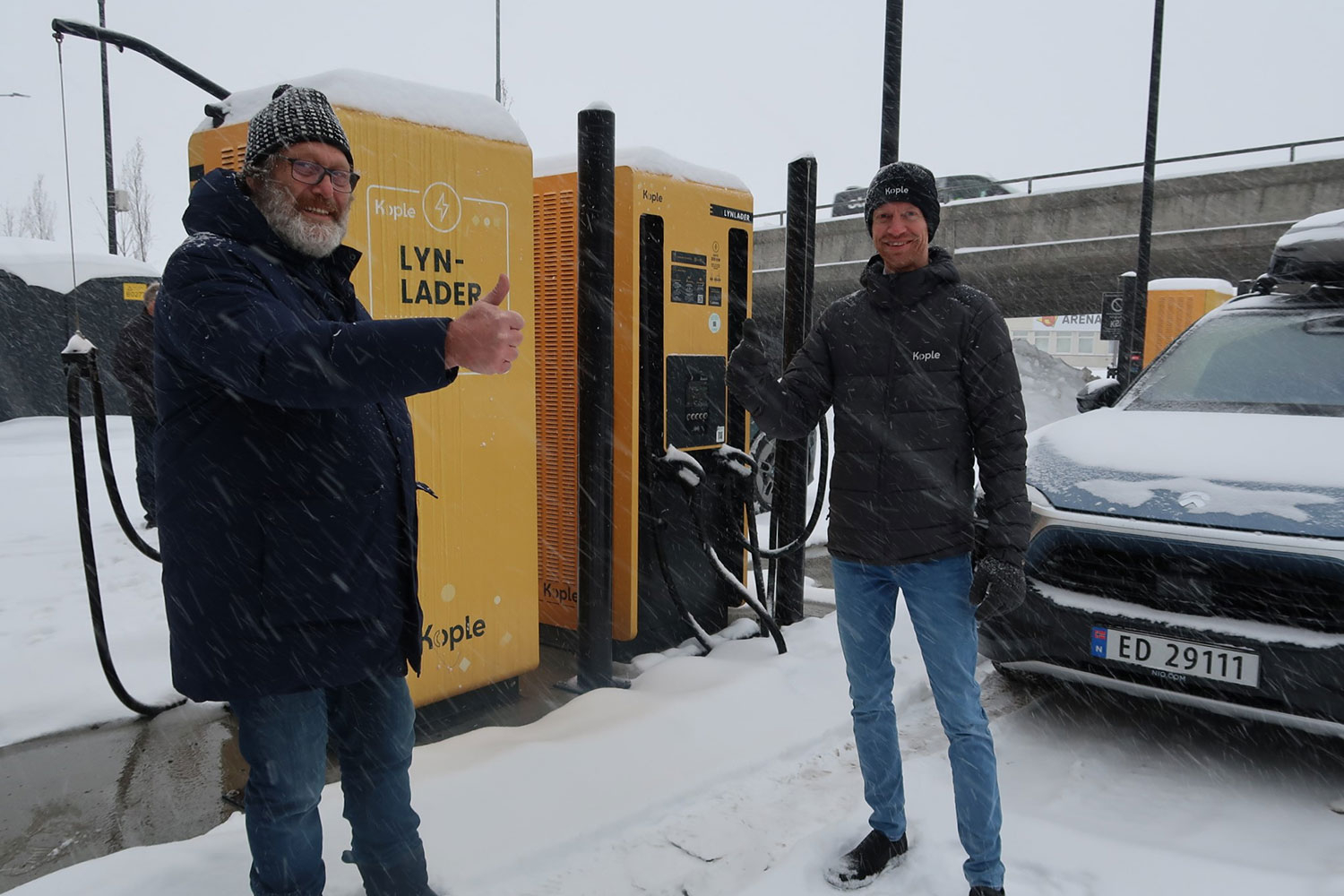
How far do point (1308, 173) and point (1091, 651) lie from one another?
18.6 meters

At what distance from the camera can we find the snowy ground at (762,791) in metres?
2.58

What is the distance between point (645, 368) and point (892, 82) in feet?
7.79

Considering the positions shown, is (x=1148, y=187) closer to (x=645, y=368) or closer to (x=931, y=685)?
(x=645, y=368)

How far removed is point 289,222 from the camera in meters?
A: 1.95

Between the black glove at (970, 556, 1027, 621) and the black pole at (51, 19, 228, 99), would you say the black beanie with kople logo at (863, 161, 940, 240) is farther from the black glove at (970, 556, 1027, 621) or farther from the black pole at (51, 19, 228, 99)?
the black pole at (51, 19, 228, 99)

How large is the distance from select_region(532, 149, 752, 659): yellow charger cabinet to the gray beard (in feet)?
7.32

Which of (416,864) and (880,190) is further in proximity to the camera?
(880,190)

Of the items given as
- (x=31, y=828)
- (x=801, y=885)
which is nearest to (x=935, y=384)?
(x=801, y=885)

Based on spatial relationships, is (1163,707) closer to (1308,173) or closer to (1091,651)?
(1091,651)

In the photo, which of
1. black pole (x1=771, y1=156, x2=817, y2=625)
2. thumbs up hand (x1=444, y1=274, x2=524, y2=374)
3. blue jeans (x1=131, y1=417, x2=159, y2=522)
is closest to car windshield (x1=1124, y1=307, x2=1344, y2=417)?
black pole (x1=771, y1=156, x2=817, y2=625)

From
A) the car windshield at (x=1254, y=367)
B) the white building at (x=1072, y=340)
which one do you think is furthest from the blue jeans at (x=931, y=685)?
the white building at (x=1072, y=340)

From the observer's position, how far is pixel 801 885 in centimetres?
257

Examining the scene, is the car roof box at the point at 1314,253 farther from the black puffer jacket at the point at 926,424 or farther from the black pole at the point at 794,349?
the black puffer jacket at the point at 926,424

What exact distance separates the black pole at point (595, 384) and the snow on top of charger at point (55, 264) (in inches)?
446
